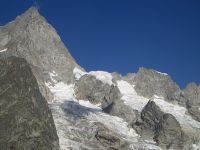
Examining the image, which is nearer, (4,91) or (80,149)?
(4,91)

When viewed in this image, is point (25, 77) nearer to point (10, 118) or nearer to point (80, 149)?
point (10, 118)

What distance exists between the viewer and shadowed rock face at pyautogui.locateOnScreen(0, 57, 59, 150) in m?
131

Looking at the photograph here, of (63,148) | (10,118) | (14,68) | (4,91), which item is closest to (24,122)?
(10,118)

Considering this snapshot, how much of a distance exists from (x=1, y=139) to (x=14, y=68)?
3540 centimetres

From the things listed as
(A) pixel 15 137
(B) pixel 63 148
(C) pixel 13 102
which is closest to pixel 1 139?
(A) pixel 15 137

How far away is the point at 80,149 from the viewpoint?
189 meters

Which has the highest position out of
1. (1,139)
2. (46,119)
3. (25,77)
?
(25,77)

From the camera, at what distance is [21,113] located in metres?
139

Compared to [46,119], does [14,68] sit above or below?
above

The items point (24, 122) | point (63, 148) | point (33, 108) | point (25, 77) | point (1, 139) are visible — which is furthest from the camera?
point (63, 148)

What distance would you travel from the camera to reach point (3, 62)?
16275cm

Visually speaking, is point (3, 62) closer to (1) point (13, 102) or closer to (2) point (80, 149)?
(1) point (13, 102)

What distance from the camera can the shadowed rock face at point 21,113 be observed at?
130575 millimetres

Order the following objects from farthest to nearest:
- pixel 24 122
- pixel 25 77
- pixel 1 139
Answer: pixel 25 77 → pixel 24 122 → pixel 1 139
